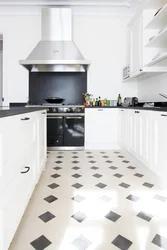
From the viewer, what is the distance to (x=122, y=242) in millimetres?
1160

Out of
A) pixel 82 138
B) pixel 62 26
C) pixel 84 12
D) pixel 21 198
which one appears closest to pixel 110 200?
pixel 21 198

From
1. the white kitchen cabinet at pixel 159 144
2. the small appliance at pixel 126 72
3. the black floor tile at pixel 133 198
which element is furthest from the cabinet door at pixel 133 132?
the small appliance at pixel 126 72

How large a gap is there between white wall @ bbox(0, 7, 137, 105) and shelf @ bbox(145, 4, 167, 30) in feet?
4.53

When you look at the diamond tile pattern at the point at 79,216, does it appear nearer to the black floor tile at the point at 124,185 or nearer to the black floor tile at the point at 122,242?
the black floor tile at the point at 122,242

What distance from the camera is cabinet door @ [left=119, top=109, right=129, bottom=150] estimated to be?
308cm

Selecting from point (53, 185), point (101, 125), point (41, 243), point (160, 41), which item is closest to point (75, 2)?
point (160, 41)

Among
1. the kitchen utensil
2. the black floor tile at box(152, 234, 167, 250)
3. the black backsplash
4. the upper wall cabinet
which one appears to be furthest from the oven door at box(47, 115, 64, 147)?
the black floor tile at box(152, 234, 167, 250)

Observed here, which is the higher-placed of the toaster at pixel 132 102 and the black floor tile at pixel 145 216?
the toaster at pixel 132 102

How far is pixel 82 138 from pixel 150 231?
2448 mm

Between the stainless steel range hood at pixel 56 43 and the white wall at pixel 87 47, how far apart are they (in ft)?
0.91

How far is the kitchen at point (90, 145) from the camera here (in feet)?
3.81

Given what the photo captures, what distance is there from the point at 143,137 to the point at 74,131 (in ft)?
5.27

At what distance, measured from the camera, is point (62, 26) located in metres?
3.74

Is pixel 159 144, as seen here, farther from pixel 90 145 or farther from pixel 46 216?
pixel 90 145
